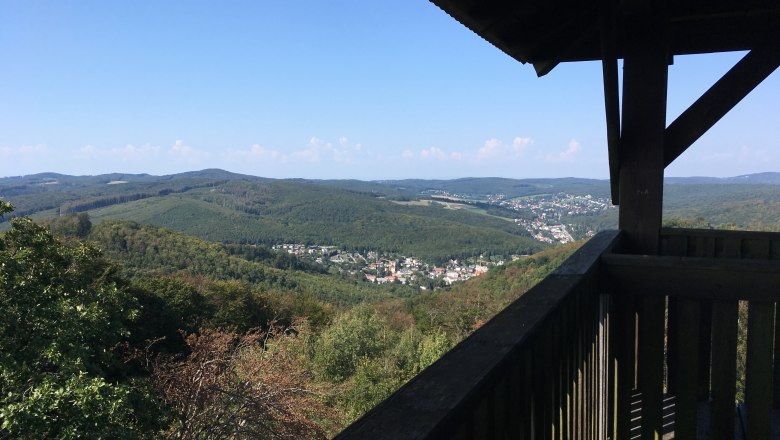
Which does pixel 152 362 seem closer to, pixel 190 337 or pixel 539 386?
pixel 190 337

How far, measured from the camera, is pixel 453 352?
81 cm

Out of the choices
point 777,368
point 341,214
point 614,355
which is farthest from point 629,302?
point 341,214

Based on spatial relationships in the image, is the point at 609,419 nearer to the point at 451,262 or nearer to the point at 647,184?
the point at 647,184

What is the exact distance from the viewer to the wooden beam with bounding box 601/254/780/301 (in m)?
1.64

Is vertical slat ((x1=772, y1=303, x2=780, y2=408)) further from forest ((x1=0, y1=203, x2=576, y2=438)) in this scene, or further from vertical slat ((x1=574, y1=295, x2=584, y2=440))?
forest ((x1=0, y1=203, x2=576, y2=438))

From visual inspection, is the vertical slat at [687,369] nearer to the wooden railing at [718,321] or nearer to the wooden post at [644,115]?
the wooden railing at [718,321]

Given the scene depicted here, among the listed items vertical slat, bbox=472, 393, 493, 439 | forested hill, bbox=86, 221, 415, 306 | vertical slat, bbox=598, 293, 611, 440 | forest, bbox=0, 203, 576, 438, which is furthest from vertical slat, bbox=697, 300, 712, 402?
forested hill, bbox=86, 221, 415, 306

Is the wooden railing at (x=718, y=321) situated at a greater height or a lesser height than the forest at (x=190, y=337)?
greater

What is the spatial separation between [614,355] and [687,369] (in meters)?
0.27

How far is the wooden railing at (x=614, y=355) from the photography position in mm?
708

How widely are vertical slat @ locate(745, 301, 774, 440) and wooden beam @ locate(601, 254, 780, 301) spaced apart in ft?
0.21

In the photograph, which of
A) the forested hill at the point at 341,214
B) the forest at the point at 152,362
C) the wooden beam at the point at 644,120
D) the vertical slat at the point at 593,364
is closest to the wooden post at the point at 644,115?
the wooden beam at the point at 644,120

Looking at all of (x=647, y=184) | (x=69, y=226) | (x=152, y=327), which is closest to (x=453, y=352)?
(x=647, y=184)

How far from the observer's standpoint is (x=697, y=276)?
1729 millimetres
